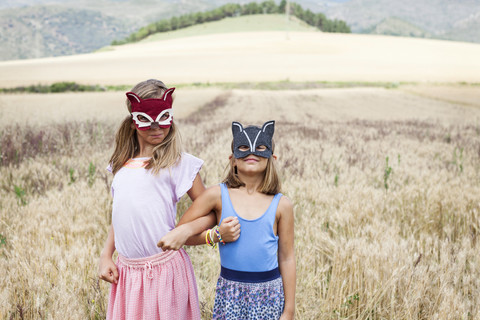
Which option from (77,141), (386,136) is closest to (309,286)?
(77,141)

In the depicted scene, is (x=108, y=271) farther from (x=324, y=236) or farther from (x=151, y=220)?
(x=324, y=236)

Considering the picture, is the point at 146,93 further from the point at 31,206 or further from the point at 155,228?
the point at 31,206

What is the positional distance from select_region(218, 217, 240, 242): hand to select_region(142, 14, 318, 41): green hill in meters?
93.4

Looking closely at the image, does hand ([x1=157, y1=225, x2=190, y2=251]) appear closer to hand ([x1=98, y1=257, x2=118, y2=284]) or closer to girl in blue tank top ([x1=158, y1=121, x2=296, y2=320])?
girl in blue tank top ([x1=158, y1=121, x2=296, y2=320])

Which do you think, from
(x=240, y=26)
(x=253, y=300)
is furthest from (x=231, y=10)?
(x=253, y=300)

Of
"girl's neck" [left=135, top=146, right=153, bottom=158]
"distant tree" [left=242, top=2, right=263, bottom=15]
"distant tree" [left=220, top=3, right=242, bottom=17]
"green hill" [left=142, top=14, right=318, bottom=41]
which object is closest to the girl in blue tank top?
"girl's neck" [left=135, top=146, right=153, bottom=158]

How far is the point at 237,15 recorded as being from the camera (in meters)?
116

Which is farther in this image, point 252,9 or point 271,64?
point 252,9

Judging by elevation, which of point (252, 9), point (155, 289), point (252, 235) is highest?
point (252, 9)

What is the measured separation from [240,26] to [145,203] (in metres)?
103

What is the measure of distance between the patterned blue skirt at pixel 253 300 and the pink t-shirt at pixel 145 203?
39cm

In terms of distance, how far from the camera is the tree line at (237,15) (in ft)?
340

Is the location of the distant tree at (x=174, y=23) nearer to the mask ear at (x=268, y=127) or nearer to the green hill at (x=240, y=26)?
the green hill at (x=240, y=26)

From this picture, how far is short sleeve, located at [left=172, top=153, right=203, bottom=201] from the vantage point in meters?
1.71
